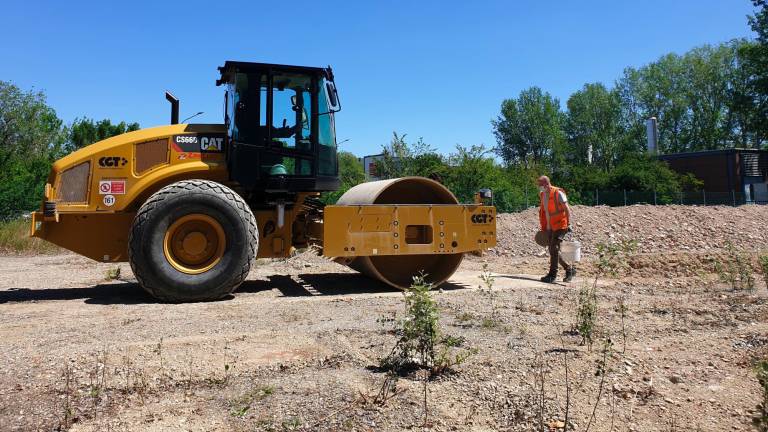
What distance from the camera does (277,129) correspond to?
7.50 meters

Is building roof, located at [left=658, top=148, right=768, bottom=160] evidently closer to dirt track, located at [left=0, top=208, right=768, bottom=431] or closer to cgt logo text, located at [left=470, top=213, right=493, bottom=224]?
dirt track, located at [left=0, top=208, right=768, bottom=431]

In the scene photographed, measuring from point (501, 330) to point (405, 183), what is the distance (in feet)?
12.5

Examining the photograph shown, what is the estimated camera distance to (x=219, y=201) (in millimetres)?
6809

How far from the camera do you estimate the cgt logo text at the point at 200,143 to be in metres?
7.35

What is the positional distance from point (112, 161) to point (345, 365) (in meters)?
4.79

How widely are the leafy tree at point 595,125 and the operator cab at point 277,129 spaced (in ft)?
213

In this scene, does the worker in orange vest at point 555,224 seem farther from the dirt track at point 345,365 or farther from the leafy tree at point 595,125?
the leafy tree at point 595,125

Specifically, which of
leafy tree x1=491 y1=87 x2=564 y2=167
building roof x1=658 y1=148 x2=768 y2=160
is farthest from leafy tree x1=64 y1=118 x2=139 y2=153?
leafy tree x1=491 y1=87 x2=564 y2=167

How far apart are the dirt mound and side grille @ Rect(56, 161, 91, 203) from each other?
927 centimetres

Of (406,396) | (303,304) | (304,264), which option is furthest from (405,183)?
(406,396)

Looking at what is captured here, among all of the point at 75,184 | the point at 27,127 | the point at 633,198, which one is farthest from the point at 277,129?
the point at 27,127

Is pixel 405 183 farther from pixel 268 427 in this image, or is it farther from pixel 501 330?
pixel 268 427

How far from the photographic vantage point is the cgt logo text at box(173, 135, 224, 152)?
735 centimetres

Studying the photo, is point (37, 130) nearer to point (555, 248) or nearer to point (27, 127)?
point (27, 127)
